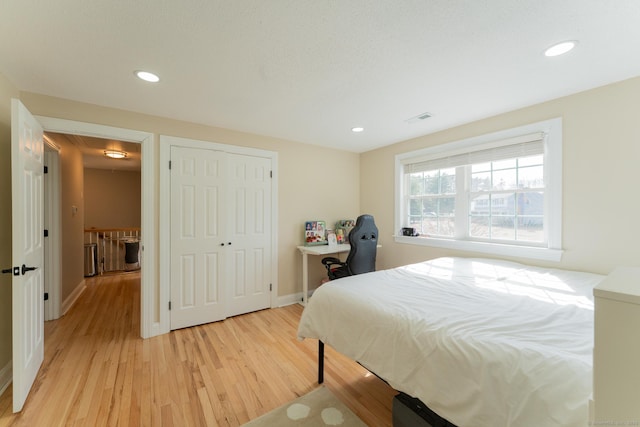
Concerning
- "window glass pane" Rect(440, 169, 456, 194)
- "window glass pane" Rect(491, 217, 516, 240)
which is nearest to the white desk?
"window glass pane" Rect(440, 169, 456, 194)

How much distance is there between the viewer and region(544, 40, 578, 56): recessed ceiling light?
160cm

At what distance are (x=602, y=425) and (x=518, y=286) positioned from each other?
154 centimetres

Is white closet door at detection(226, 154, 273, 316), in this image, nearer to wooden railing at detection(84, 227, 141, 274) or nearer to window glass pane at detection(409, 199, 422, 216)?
window glass pane at detection(409, 199, 422, 216)

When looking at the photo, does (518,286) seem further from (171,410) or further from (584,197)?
(171,410)

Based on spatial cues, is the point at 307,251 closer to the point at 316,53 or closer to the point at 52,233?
the point at 316,53

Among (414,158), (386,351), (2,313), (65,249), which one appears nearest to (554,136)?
(414,158)

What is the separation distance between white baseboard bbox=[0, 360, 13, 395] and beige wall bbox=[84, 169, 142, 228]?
231 inches

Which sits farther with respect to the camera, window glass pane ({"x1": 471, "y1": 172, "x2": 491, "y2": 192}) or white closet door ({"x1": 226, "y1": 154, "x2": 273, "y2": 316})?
white closet door ({"x1": 226, "y1": 154, "x2": 273, "y2": 316})

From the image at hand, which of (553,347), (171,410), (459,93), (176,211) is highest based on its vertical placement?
(459,93)

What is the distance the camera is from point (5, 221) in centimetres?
200

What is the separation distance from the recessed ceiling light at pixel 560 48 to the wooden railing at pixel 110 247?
707cm

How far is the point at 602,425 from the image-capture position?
61cm

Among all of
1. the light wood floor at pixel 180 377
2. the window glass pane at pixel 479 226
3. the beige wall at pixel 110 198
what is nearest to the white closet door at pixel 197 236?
the light wood floor at pixel 180 377

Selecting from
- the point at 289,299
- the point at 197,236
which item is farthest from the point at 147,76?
the point at 289,299
